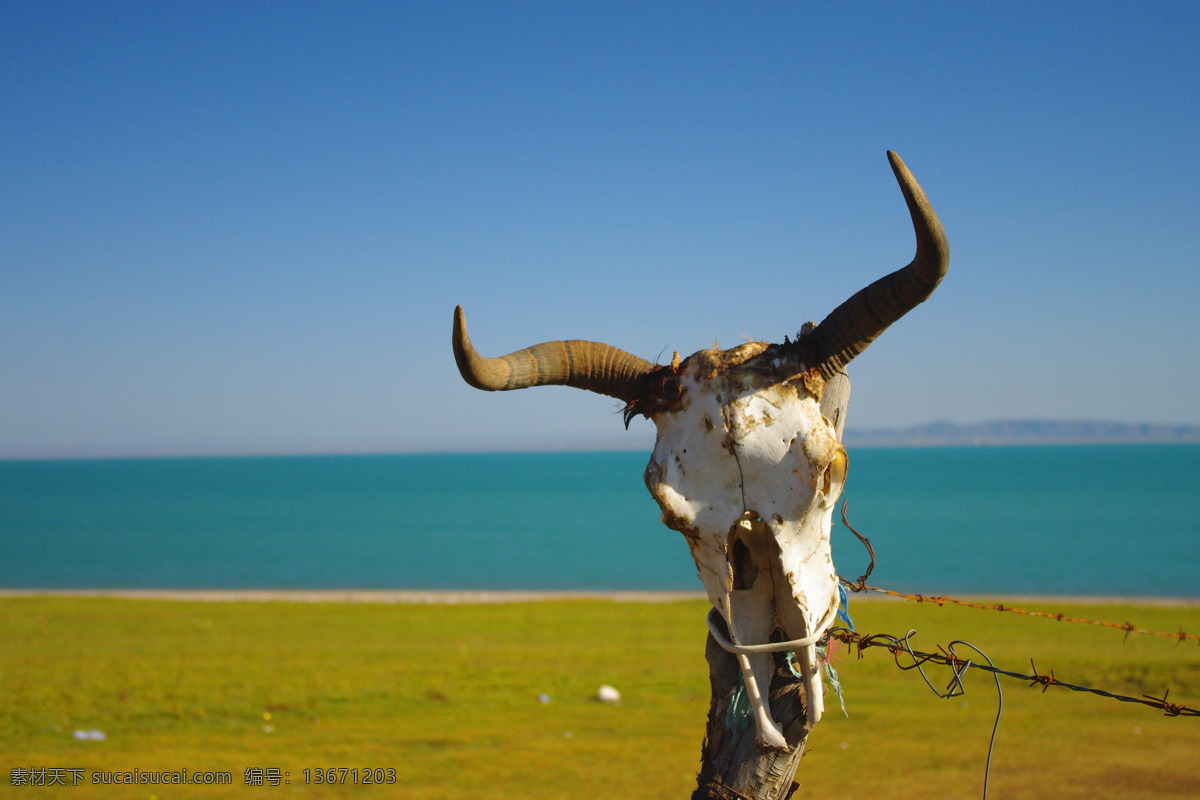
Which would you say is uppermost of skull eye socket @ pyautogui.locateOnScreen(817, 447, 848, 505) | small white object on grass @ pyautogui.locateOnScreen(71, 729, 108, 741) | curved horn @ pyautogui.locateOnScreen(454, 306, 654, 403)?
curved horn @ pyautogui.locateOnScreen(454, 306, 654, 403)

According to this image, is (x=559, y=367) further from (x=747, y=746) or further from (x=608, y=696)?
(x=608, y=696)

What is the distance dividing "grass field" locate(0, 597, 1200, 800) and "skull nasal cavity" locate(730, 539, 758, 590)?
2.56m

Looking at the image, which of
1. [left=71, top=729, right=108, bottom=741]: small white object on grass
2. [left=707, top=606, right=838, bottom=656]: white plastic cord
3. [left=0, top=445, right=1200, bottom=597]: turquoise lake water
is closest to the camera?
[left=707, top=606, right=838, bottom=656]: white plastic cord

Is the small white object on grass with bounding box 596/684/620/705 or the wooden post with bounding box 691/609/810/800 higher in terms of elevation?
the wooden post with bounding box 691/609/810/800

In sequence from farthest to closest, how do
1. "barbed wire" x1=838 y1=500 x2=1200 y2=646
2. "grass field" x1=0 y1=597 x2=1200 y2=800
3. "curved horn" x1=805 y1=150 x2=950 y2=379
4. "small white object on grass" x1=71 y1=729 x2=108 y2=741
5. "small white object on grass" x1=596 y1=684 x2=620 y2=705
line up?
"small white object on grass" x1=596 y1=684 x2=620 y2=705 < "small white object on grass" x1=71 y1=729 x2=108 y2=741 < "grass field" x1=0 y1=597 x2=1200 y2=800 < "barbed wire" x1=838 y1=500 x2=1200 y2=646 < "curved horn" x1=805 y1=150 x2=950 y2=379

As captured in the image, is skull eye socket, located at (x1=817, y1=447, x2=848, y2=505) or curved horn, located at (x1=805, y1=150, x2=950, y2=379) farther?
skull eye socket, located at (x1=817, y1=447, x2=848, y2=505)

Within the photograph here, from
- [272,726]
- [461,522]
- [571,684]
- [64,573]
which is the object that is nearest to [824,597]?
[272,726]

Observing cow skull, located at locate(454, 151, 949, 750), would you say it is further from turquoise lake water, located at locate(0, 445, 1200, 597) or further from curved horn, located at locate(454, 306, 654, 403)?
turquoise lake water, located at locate(0, 445, 1200, 597)

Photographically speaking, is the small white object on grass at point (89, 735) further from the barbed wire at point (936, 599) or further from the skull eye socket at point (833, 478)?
the skull eye socket at point (833, 478)

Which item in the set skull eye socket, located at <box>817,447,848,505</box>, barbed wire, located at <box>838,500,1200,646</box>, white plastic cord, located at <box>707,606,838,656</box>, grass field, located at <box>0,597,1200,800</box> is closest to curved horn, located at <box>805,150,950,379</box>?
skull eye socket, located at <box>817,447,848,505</box>

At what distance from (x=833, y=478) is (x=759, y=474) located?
0.26 meters

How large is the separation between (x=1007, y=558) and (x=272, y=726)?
46.2 metres

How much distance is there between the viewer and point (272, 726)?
35.2 feet

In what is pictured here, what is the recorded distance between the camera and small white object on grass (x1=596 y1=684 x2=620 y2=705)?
1200 centimetres
